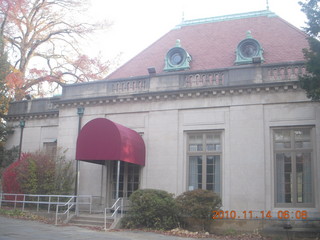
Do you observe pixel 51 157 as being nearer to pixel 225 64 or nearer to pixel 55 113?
pixel 55 113

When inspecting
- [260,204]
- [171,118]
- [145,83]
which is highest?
[145,83]

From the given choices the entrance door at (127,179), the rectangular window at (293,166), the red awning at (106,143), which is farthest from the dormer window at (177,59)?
the rectangular window at (293,166)

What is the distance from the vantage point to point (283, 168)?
54.7 ft

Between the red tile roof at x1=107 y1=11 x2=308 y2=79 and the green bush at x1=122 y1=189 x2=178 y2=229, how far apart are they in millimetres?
8070

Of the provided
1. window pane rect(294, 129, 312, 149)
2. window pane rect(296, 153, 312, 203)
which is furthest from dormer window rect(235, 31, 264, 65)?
window pane rect(296, 153, 312, 203)

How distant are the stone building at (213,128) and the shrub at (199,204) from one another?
4.89 ft

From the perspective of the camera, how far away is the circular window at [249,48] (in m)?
19.8

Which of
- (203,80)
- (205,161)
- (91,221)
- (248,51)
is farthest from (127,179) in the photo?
(248,51)

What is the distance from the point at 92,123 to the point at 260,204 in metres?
8.27

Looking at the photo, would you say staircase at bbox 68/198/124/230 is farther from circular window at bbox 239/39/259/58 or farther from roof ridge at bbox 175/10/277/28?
roof ridge at bbox 175/10/277/28

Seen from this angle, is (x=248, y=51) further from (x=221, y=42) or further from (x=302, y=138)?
(x=302, y=138)

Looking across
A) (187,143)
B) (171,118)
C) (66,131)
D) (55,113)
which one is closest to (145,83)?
(171,118)
